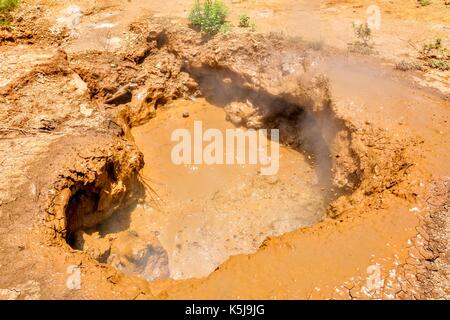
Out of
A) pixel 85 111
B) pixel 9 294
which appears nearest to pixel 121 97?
pixel 85 111

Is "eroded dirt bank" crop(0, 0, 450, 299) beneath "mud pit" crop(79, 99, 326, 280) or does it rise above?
above

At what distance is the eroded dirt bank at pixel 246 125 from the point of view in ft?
11.5

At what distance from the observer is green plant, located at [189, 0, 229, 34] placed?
7.05 metres

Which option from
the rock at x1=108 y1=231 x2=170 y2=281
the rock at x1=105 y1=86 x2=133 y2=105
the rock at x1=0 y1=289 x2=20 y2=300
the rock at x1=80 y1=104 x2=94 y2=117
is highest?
the rock at x1=80 y1=104 x2=94 y2=117

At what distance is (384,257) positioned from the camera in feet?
11.8

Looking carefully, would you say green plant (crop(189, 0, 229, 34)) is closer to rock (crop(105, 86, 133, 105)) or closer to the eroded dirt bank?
the eroded dirt bank

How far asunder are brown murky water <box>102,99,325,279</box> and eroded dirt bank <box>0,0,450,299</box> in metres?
0.28

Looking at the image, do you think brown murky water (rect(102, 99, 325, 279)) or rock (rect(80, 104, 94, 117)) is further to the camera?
rock (rect(80, 104, 94, 117))

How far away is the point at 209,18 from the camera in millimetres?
7051

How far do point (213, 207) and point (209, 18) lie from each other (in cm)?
363

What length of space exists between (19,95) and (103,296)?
12.1 ft

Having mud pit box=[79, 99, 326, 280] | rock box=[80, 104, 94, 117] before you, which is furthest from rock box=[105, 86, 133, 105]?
rock box=[80, 104, 94, 117]

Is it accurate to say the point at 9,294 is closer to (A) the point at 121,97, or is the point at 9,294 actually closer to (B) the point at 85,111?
(B) the point at 85,111

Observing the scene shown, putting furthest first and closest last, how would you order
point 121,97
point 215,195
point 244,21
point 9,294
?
point 244,21, point 121,97, point 215,195, point 9,294
